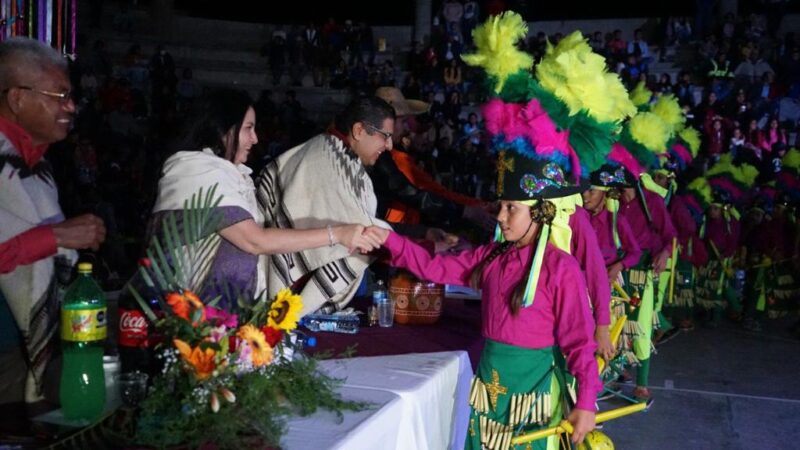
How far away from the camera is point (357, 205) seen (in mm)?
3654

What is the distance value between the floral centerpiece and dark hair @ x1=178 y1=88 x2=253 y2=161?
0.63m

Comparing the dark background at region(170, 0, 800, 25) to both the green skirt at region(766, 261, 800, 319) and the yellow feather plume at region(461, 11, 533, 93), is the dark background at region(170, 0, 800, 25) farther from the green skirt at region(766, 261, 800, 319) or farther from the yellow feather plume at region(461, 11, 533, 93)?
the yellow feather plume at region(461, 11, 533, 93)

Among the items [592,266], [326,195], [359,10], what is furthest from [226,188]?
[359,10]

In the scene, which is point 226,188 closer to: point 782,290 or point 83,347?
point 83,347

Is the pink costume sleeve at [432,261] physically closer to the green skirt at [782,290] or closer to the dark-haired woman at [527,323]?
the dark-haired woman at [527,323]

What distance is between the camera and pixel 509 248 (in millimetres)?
3109

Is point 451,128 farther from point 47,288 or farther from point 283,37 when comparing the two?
point 47,288

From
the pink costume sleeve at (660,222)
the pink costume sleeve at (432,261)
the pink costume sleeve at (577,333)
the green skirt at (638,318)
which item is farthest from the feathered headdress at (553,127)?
the pink costume sleeve at (660,222)

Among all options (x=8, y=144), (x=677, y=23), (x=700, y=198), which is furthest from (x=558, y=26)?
(x=8, y=144)

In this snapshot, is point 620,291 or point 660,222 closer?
point 620,291

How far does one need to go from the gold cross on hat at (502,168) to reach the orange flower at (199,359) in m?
1.53

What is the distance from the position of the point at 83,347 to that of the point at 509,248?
1613 mm

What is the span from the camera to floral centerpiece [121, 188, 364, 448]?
188cm

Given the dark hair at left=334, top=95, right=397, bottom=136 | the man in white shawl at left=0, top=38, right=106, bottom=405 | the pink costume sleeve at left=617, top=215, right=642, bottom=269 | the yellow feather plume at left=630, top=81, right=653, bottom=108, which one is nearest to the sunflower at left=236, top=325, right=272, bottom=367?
the man in white shawl at left=0, top=38, right=106, bottom=405
